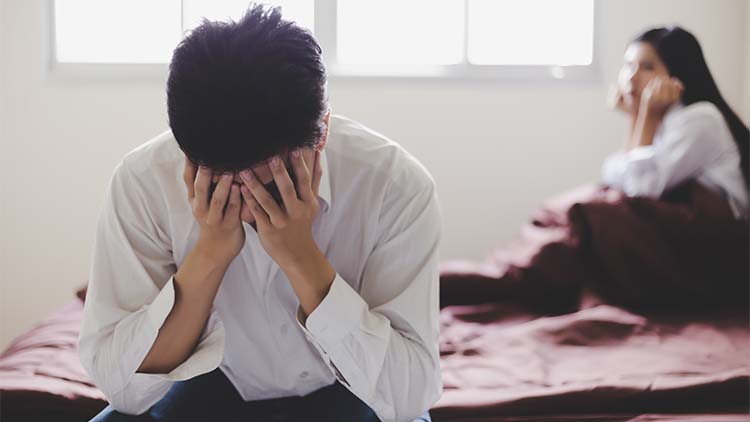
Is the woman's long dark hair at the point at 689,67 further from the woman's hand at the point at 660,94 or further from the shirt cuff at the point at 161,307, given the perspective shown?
the shirt cuff at the point at 161,307

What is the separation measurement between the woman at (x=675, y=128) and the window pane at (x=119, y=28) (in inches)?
64.8

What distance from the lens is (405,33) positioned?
303 centimetres

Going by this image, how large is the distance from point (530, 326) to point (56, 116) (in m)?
1.85

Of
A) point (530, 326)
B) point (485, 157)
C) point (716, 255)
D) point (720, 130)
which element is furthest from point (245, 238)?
point (485, 157)

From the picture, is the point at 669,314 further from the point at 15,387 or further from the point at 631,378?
the point at 15,387

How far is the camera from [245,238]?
1091 mm

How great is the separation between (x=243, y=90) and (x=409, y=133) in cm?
204

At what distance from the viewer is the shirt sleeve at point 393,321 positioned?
103 cm

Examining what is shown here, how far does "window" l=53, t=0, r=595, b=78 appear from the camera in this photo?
9.70 ft

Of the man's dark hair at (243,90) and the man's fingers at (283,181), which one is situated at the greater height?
the man's dark hair at (243,90)

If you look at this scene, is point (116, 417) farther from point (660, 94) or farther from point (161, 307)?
point (660, 94)

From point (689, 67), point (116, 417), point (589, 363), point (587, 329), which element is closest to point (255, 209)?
point (116, 417)

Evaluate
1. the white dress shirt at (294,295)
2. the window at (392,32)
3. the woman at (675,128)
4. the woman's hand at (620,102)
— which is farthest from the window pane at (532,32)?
the white dress shirt at (294,295)

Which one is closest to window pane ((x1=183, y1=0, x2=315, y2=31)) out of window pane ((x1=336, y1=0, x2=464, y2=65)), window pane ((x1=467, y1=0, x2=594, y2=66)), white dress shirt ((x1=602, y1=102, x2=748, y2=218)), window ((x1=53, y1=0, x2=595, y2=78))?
window ((x1=53, y1=0, x2=595, y2=78))
